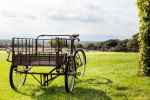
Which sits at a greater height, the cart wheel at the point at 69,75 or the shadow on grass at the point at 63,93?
the cart wheel at the point at 69,75

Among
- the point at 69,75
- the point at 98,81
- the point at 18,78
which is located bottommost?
the point at 98,81

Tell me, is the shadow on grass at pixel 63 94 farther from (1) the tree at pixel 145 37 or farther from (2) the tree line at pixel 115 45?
(2) the tree line at pixel 115 45

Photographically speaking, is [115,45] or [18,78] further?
[115,45]

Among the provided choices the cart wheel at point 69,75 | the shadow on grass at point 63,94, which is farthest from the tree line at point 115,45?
the cart wheel at point 69,75

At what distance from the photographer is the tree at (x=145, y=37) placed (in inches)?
491

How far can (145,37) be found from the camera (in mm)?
12492

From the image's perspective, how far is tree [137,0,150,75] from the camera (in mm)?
12469

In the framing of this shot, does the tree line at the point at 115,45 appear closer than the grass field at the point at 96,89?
No

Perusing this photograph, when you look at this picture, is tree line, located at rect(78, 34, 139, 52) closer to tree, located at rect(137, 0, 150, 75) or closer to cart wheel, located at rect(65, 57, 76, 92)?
tree, located at rect(137, 0, 150, 75)

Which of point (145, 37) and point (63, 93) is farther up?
point (145, 37)

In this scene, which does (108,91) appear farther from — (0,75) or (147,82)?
(0,75)

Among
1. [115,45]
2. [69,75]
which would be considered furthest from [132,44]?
[69,75]

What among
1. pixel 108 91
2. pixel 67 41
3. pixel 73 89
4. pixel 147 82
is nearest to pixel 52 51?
pixel 67 41

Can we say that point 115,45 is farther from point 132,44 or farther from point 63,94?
point 63,94
